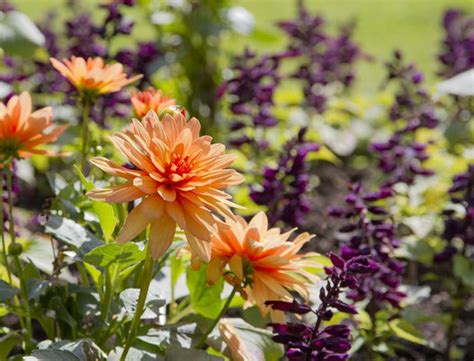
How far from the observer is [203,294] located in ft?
5.96

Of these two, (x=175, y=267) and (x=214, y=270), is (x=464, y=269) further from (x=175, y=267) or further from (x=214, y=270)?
(x=214, y=270)

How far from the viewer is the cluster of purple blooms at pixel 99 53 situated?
280 centimetres

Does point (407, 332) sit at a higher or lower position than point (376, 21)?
lower

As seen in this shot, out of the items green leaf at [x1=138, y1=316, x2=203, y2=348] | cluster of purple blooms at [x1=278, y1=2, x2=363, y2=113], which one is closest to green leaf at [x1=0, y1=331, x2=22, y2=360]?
green leaf at [x1=138, y1=316, x2=203, y2=348]

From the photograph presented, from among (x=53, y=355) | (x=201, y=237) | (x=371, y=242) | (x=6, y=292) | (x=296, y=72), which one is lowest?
(x=53, y=355)

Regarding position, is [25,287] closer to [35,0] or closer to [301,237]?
[301,237]

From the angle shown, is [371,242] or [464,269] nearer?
[371,242]

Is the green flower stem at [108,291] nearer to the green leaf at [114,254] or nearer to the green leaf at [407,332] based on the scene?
the green leaf at [114,254]

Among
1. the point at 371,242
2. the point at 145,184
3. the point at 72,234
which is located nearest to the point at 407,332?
the point at 371,242

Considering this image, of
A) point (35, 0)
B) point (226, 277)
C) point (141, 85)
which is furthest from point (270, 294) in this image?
point (35, 0)

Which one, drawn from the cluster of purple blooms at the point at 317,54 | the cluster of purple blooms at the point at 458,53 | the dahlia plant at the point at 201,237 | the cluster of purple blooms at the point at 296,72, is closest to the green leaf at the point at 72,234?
the dahlia plant at the point at 201,237

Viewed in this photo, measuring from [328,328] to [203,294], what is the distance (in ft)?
1.27

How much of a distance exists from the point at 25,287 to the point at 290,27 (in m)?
2.18

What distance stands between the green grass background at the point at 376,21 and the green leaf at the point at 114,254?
5006mm
